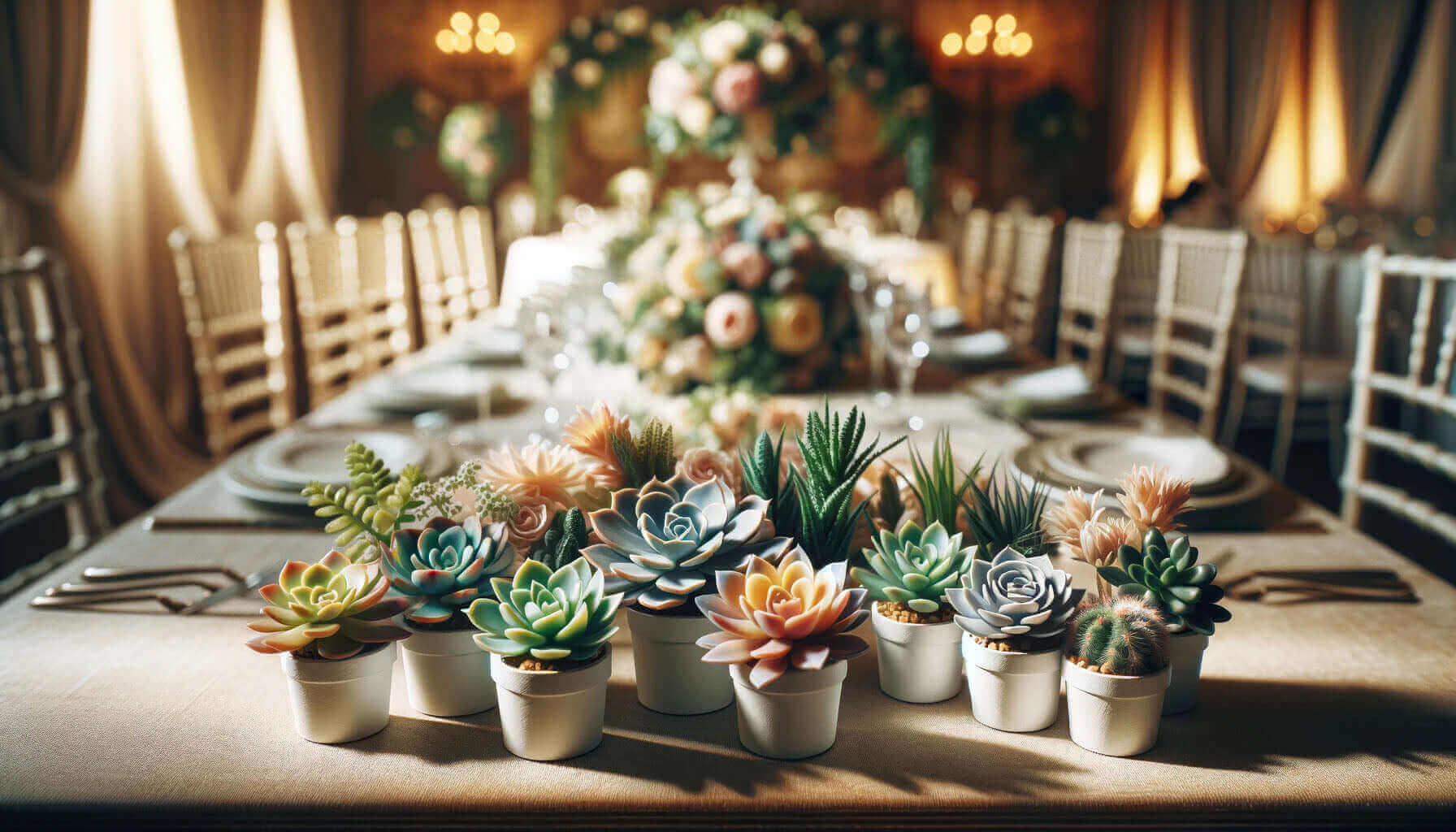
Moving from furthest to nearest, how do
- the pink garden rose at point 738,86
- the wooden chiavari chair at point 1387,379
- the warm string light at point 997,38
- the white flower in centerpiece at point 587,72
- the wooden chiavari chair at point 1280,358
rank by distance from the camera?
the warm string light at point 997,38 → the white flower in centerpiece at point 587,72 → the wooden chiavari chair at point 1280,358 → the pink garden rose at point 738,86 → the wooden chiavari chair at point 1387,379

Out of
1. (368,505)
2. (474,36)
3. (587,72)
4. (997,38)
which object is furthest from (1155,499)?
(997,38)

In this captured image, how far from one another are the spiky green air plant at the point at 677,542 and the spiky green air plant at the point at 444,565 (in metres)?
0.06

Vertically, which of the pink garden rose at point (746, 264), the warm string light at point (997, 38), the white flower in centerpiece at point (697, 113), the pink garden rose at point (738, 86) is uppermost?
the warm string light at point (997, 38)

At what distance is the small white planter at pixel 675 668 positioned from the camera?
67 cm

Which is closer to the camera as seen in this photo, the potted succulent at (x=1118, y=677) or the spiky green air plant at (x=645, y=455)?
the potted succulent at (x=1118, y=677)

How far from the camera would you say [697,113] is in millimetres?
2344

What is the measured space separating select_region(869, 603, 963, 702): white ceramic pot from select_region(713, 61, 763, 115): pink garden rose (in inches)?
68.4

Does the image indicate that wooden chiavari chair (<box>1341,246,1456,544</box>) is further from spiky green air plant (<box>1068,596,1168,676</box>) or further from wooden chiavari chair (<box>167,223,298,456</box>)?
wooden chiavari chair (<box>167,223,298,456</box>)

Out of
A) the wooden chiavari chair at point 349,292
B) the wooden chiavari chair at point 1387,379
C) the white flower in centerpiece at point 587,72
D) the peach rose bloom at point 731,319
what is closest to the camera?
the wooden chiavari chair at point 1387,379

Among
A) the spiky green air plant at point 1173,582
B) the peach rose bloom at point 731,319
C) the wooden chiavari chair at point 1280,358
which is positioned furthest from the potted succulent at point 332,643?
the wooden chiavari chair at point 1280,358

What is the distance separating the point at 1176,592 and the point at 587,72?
24.2 ft

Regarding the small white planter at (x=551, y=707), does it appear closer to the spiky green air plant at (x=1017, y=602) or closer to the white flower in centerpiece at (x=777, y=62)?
the spiky green air plant at (x=1017, y=602)

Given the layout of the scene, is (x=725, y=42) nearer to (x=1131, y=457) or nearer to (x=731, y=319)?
(x=731, y=319)

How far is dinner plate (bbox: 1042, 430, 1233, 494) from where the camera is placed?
1188mm
